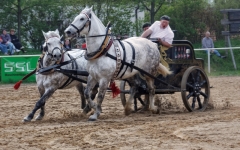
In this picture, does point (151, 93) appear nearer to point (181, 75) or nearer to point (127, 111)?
point (127, 111)

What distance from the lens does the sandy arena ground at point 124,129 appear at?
8.03 meters

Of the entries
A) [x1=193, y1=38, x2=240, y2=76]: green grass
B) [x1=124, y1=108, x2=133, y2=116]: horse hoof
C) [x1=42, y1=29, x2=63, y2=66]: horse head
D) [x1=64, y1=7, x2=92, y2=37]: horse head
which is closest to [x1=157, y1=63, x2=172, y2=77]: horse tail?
[x1=124, y1=108, x2=133, y2=116]: horse hoof

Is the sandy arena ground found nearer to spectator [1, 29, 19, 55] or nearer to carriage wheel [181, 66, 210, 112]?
carriage wheel [181, 66, 210, 112]

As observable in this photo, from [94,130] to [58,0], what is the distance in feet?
57.0

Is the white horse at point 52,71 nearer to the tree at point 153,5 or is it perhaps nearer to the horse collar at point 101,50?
the horse collar at point 101,50

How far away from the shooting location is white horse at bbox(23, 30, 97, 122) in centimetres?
1111

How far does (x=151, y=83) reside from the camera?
11.9 meters

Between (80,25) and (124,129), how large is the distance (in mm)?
2154

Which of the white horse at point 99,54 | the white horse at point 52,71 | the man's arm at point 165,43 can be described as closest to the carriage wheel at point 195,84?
the man's arm at point 165,43

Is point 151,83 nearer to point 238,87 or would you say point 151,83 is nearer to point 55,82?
point 55,82

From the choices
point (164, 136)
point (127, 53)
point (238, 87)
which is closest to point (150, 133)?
point (164, 136)

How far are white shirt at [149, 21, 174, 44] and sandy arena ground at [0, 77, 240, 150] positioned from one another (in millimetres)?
1408

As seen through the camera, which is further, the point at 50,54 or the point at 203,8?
the point at 203,8

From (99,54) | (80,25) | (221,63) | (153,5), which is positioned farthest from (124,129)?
(153,5)
